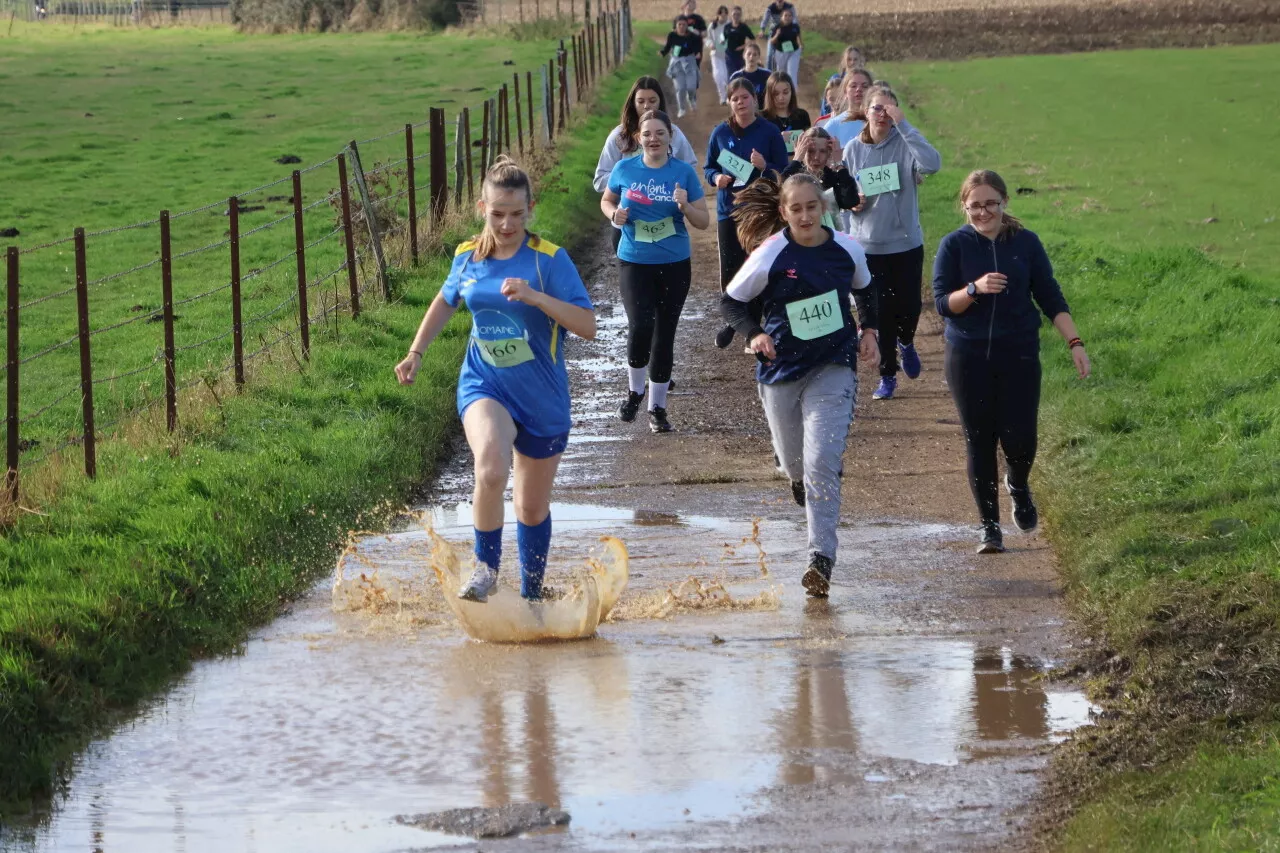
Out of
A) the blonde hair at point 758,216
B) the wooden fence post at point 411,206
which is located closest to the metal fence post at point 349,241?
the wooden fence post at point 411,206

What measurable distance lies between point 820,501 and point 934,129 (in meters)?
24.7

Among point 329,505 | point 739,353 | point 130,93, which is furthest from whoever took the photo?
point 130,93

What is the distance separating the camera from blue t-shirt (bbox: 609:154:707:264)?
1094cm

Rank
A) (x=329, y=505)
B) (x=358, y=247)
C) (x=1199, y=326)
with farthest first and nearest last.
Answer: (x=358, y=247) → (x=1199, y=326) → (x=329, y=505)

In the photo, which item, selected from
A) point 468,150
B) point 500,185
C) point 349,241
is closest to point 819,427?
point 500,185

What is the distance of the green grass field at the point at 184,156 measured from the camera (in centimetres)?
1758

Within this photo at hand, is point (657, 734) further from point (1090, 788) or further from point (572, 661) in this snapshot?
point (1090, 788)

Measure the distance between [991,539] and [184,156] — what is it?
27.7m

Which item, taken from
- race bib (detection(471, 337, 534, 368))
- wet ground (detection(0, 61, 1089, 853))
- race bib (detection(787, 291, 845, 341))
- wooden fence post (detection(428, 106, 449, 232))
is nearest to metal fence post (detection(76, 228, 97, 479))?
wet ground (detection(0, 61, 1089, 853))

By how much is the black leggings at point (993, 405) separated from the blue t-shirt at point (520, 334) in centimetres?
212

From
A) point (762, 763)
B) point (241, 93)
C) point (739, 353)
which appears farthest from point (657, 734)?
point (241, 93)

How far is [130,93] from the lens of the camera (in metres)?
44.3

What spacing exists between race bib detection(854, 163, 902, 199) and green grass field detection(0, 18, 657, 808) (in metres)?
3.16

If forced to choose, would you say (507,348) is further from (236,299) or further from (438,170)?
(438,170)
